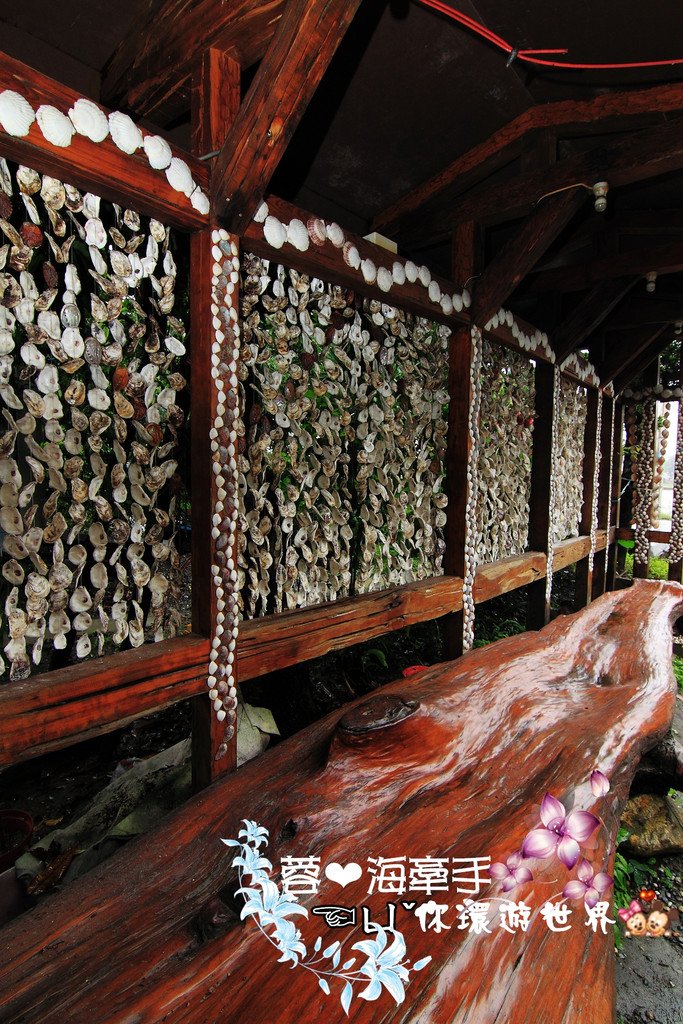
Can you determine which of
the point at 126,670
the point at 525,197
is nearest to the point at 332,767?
the point at 126,670

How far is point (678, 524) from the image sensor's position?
7.39 metres

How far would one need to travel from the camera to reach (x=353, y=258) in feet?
8.21

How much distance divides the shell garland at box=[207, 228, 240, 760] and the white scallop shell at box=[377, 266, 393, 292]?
0.91m

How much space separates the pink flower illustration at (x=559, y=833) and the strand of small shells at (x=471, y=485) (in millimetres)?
2290

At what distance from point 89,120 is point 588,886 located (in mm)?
2278

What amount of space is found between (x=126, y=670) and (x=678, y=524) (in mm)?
7721

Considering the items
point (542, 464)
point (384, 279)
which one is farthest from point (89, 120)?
point (542, 464)

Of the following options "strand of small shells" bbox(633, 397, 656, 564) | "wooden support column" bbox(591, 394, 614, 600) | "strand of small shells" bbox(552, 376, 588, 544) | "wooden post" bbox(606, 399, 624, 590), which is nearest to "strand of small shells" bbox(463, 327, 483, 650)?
"strand of small shells" bbox(552, 376, 588, 544)

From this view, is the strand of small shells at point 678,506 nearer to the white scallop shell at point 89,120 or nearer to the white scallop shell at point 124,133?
the white scallop shell at point 124,133

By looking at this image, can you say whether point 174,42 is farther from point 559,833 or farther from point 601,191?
point 559,833

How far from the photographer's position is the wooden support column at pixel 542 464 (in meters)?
4.74

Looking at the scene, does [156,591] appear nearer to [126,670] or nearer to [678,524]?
[126,670]

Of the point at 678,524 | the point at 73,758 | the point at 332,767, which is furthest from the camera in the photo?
the point at 678,524

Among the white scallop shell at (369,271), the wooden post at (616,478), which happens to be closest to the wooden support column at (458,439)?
the white scallop shell at (369,271)
